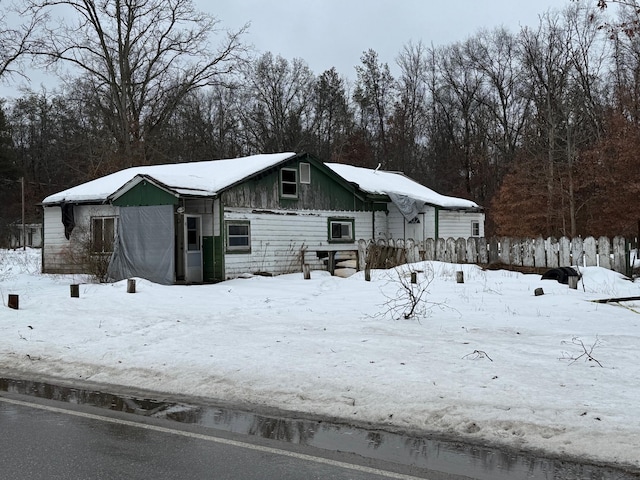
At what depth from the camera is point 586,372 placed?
7.10 metres

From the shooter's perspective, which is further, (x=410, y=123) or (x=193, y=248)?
(x=410, y=123)

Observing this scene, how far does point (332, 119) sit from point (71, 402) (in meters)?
47.3

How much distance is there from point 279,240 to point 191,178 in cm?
398

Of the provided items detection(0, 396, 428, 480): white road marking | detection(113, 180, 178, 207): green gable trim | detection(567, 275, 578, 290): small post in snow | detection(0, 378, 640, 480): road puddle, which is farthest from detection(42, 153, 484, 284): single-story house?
detection(0, 378, 640, 480): road puddle

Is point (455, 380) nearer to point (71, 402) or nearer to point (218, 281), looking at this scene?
point (71, 402)

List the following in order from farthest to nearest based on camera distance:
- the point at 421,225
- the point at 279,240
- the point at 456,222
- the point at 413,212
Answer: the point at 456,222
the point at 421,225
the point at 413,212
the point at 279,240

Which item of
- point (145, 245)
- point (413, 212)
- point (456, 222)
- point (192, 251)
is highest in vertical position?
point (413, 212)

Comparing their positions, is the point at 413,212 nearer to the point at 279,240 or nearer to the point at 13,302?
the point at 279,240

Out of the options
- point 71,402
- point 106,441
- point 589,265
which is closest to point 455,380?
point 106,441

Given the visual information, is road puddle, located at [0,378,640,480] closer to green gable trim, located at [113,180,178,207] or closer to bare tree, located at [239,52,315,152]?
green gable trim, located at [113,180,178,207]

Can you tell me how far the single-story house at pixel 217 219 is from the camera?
20.0 meters

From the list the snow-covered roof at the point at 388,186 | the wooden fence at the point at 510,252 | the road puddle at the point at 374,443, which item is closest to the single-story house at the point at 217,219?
the snow-covered roof at the point at 388,186

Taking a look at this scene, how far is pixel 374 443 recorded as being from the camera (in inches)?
217

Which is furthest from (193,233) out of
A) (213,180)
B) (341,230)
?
(341,230)
